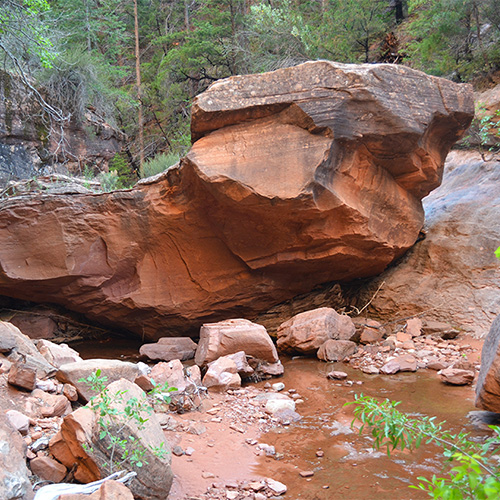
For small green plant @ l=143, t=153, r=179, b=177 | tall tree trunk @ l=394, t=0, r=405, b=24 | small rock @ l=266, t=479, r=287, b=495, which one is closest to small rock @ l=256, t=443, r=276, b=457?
small rock @ l=266, t=479, r=287, b=495

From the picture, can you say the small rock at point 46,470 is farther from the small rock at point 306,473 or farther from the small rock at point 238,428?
the small rock at point 238,428

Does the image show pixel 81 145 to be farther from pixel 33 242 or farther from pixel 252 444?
pixel 252 444

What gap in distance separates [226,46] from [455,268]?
8264 millimetres

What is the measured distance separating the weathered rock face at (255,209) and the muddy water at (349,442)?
2070mm

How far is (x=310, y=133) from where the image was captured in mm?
5914

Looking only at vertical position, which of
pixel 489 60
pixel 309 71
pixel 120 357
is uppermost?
pixel 489 60

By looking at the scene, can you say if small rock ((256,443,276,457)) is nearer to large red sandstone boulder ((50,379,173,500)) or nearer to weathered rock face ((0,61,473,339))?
large red sandstone boulder ((50,379,173,500))

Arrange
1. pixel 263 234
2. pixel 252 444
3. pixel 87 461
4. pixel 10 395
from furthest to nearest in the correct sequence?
1. pixel 263 234
2. pixel 252 444
3. pixel 10 395
4. pixel 87 461

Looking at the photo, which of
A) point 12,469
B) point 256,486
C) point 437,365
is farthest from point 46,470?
point 437,365

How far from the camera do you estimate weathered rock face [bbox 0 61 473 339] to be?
5.89 m

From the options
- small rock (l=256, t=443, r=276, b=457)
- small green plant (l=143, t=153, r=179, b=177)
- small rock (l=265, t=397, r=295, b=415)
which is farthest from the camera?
small green plant (l=143, t=153, r=179, b=177)

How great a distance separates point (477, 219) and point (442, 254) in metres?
0.73

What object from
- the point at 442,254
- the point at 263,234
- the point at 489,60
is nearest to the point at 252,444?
the point at 263,234

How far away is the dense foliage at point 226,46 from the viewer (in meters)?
9.58
